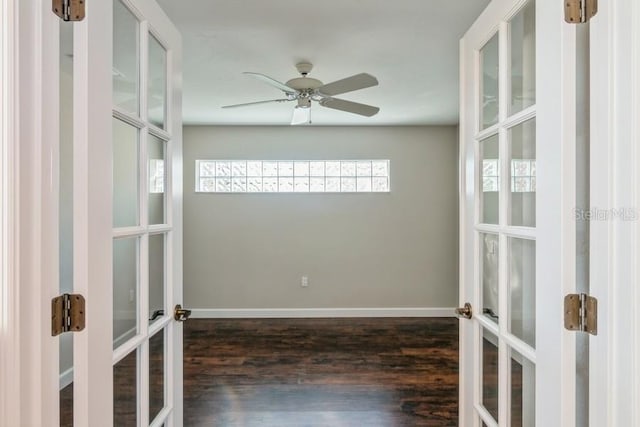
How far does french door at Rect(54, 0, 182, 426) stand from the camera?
874 millimetres

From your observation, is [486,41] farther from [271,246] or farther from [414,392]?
[271,246]

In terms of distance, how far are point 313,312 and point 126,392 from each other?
3.37 meters

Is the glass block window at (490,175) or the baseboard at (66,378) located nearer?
the baseboard at (66,378)

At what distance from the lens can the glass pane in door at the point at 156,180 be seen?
4.10ft

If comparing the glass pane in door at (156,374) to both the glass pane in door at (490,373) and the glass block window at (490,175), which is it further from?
the glass block window at (490,175)

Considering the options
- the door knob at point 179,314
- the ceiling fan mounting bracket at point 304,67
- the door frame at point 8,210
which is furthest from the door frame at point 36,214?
the ceiling fan mounting bracket at point 304,67

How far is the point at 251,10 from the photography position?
1876mm

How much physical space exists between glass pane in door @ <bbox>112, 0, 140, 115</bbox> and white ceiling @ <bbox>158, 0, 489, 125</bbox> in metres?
0.85

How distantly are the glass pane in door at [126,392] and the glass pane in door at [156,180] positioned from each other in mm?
462

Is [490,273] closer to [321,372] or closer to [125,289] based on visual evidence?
[125,289]

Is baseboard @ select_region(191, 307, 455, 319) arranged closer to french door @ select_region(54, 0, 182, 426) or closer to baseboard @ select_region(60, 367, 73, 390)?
french door @ select_region(54, 0, 182, 426)
